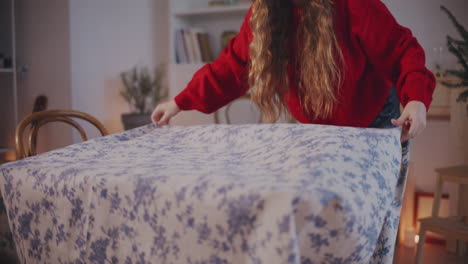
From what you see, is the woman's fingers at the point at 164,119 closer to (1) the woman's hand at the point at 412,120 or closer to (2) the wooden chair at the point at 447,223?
(1) the woman's hand at the point at 412,120

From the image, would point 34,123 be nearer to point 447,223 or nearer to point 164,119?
point 164,119

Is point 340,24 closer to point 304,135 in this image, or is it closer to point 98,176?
point 304,135

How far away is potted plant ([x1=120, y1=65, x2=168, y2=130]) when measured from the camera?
130 inches

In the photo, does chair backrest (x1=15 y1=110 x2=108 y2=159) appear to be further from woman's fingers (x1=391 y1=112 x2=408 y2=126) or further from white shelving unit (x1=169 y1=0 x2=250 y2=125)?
white shelving unit (x1=169 y1=0 x2=250 y2=125)

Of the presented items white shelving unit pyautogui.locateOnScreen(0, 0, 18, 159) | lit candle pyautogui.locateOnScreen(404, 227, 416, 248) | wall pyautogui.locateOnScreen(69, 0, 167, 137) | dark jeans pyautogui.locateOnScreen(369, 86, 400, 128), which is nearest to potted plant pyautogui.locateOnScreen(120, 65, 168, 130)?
wall pyautogui.locateOnScreen(69, 0, 167, 137)

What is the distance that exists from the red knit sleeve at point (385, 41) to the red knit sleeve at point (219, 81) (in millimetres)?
323

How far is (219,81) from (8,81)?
2.95 m

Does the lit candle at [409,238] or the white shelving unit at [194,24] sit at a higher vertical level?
the white shelving unit at [194,24]

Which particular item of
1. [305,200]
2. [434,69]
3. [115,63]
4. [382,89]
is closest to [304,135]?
[305,200]

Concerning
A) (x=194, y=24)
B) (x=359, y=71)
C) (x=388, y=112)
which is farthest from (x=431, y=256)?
(x=194, y=24)

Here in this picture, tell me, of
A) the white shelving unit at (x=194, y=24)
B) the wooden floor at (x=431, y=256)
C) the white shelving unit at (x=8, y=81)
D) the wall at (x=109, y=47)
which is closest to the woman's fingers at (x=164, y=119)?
the wooden floor at (x=431, y=256)

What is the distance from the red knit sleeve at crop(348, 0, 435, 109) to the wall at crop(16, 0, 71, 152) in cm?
277

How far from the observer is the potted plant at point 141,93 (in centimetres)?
331

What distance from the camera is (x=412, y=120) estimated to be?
85 cm
